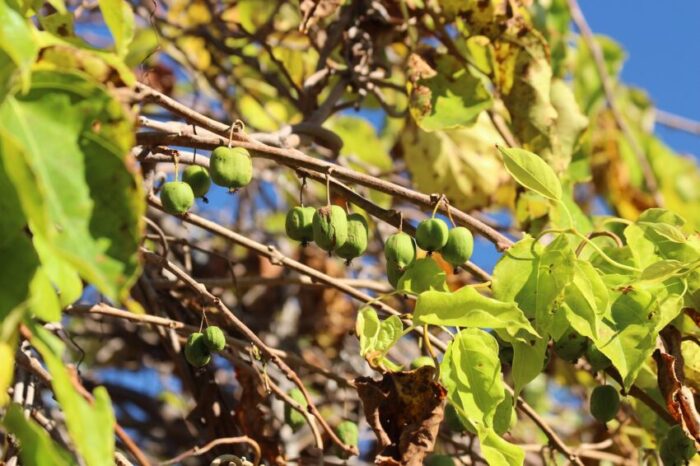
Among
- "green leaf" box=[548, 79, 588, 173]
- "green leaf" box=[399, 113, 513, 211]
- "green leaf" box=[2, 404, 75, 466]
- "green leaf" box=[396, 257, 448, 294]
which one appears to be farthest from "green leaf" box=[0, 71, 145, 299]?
"green leaf" box=[399, 113, 513, 211]

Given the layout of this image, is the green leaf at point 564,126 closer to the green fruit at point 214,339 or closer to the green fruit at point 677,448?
the green fruit at point 677,448

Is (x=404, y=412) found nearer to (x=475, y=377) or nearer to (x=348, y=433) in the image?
(x=475, y=377)

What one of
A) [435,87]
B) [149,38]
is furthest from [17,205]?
[149,38]

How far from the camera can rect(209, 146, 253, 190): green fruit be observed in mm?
1577

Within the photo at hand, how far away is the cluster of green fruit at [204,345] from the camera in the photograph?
1.77 metres

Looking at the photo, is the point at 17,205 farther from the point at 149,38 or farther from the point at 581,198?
the point at 581,198

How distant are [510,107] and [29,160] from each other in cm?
164

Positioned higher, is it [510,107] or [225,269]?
[510,107]

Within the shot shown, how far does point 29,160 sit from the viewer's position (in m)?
0.95

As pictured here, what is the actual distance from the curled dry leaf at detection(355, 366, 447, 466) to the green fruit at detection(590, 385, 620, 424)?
37 cm

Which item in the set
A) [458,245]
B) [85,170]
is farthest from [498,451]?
[85,170]

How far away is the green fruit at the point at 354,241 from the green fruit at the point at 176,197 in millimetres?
257

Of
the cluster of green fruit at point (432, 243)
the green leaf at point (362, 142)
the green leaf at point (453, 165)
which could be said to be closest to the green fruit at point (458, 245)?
the cluster of green fruit at point (432, 243)

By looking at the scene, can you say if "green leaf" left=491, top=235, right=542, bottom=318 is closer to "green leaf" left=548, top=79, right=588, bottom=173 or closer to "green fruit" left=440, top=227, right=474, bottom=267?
"green fruit" left=440, top=227, right=474, bottom=267
